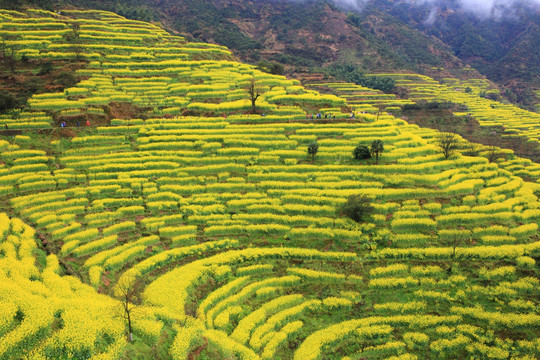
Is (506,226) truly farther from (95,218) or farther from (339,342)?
(95,218)

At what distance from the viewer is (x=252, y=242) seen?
103 feet

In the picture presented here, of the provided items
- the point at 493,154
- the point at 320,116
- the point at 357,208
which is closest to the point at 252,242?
the point at 357,208

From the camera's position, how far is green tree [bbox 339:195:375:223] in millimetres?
32750

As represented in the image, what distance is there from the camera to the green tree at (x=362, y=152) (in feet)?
136

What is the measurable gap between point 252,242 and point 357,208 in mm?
10417

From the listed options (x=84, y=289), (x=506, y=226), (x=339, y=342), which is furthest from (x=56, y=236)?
(x=506, y=226)

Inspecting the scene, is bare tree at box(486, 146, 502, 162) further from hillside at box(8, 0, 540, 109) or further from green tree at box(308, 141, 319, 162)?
hillside at box(8, 0, 540, 109)

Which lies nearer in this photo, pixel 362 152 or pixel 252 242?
pixel 252 242

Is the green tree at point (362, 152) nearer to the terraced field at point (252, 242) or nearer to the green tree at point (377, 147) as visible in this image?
the green tree at point (377, 147)

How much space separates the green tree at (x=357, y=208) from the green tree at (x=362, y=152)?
907 centimetres

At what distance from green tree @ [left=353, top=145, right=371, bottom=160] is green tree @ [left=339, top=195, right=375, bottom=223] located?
29.8ft

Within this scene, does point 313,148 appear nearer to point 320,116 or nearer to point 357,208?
point 357,208

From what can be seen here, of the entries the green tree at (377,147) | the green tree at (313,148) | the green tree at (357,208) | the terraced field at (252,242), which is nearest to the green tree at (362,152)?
the green tree at (377,147)

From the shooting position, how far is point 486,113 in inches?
3381
